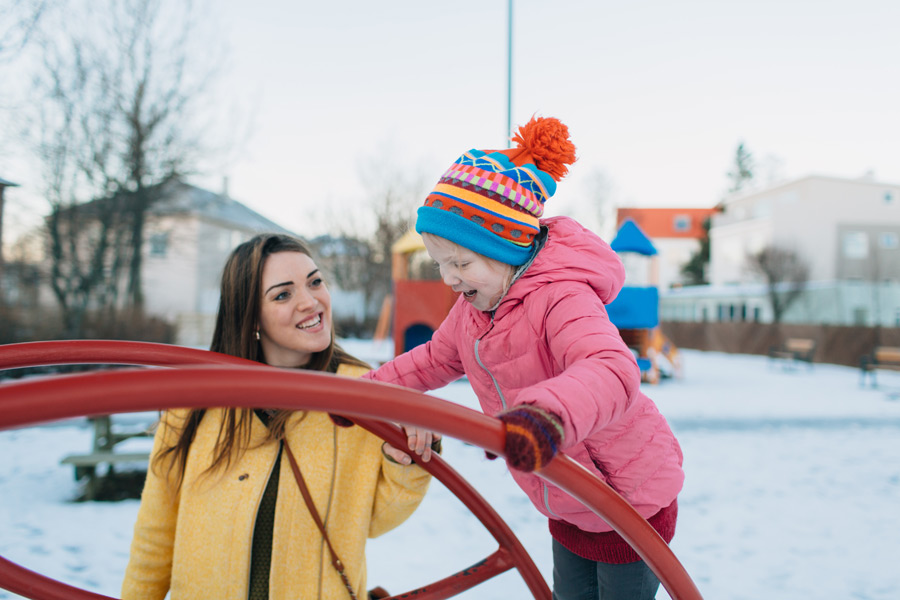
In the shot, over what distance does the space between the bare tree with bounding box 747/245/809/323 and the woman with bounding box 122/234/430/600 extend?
2225 centimetres

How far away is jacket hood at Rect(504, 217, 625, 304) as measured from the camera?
3.89ft

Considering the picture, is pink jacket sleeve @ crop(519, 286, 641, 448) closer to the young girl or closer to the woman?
the young girl

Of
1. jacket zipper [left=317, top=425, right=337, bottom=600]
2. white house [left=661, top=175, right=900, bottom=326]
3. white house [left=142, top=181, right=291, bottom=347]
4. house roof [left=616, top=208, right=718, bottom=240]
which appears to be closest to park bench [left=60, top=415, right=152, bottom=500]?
white house [left=142, top=181, right=291, bottom=347]

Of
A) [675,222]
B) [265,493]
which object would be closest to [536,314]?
[265,493]

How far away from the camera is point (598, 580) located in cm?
145

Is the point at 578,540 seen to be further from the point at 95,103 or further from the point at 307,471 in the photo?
the point at 95,103

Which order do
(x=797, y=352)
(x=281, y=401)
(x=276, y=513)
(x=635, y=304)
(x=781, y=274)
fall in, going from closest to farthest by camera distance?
(x=281, y=401), (x=276, y=513), (x=635, y=304), (x=797, y=352), (x=781, y=274)

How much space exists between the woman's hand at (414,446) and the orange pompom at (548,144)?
2.21 feet

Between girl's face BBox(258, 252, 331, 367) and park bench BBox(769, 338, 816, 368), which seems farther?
park bench BBox(769, 338, 816, 368)

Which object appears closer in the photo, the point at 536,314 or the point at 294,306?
the point at 536,314

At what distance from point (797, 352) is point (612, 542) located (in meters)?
16.0

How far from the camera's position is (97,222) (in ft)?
28.0

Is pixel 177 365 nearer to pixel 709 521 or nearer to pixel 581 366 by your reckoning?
pixel 581 366

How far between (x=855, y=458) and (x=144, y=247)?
9984 millimetres
